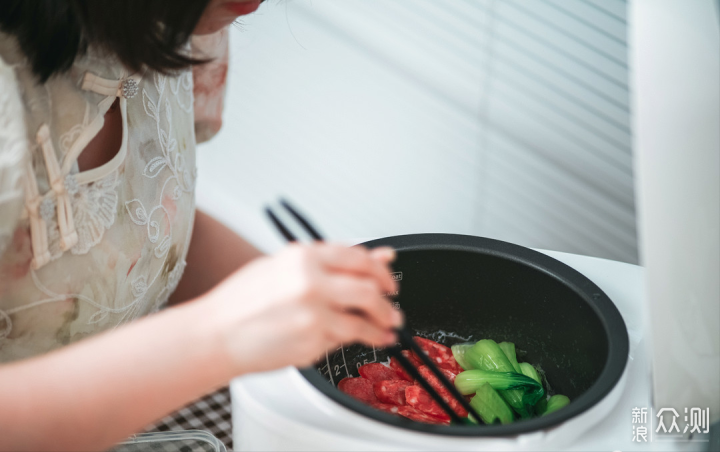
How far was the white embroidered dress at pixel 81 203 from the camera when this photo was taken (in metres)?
0.73

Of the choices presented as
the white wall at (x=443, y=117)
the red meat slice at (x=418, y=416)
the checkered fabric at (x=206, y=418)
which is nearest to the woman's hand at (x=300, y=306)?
the red meat slice at (x=418, y=416)

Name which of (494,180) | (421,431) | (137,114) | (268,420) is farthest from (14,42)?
(494,180)

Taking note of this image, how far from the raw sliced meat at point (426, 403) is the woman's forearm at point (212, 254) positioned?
1.84ft

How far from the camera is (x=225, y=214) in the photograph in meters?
2.02

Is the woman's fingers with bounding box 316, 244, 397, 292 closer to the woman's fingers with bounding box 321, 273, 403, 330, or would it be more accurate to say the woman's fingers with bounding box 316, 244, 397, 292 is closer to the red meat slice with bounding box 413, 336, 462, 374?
the woman's fingers with bounding box 321, 273, 403, 330

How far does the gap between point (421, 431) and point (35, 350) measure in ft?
1.81

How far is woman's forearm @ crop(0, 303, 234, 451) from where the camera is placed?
0.50 m

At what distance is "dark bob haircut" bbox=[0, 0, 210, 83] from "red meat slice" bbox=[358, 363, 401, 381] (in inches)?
18.2

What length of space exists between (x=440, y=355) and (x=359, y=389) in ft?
0.42

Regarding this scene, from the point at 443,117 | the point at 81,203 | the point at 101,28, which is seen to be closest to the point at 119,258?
the point at 81,203

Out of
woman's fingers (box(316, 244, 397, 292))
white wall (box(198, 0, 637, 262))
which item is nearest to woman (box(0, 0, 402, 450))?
woman's fingers (box(316, 244, 397, 292))

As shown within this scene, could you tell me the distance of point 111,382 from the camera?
20.1 inches

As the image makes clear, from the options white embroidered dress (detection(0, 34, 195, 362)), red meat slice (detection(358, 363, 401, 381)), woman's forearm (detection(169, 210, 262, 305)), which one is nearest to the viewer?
white embroidered dress (detection(0, 34, 195, 362))

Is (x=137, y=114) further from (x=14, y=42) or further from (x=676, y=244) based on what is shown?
(x=676, y=244)
